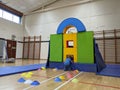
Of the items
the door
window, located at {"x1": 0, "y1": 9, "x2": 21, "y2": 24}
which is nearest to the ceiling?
window, located at {"x1": 0, "y1": 9, "x2": 21, "y2": 24}

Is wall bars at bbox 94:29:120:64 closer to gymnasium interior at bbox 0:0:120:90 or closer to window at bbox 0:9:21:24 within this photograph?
gymnasium interior at bbox 0:0:120:90

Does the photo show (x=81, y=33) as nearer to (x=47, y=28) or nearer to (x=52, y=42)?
(x=52, y=42)

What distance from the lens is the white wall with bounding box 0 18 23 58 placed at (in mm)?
10352

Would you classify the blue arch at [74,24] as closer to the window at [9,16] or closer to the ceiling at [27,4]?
the ceiling at [27,4]

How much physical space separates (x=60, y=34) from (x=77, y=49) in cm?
108

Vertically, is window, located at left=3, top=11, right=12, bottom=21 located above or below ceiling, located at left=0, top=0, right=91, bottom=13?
below

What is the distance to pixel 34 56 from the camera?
11.8 m

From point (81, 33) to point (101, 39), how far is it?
4.76 m

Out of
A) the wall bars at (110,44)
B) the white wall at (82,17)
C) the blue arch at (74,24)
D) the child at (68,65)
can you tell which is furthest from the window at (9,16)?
the child at (68,65)

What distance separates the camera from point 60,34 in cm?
535

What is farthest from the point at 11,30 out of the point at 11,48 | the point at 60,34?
the point at 60,34

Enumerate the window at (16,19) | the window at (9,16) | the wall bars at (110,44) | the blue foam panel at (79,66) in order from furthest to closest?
the window at (16,19) → the window at (9,16) → the wall bars at (110,44) → the blue foam panel at (79,66)

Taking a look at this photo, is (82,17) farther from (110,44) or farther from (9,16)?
(9,16)

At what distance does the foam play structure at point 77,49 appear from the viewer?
4.48 metres
